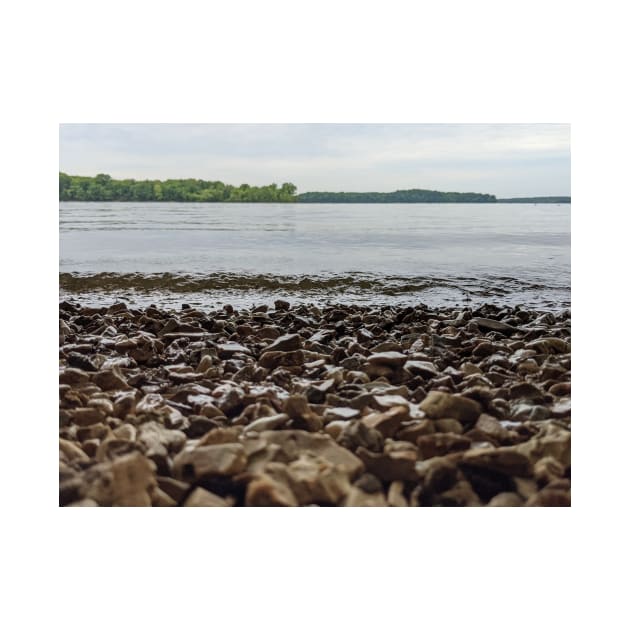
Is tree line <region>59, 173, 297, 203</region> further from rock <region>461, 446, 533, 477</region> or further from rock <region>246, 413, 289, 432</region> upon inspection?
rock <region>461, 446, 533, 477</region>

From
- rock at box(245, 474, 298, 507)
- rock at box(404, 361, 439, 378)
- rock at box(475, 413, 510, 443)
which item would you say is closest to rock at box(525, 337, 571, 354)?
rock at box(404, 361, 439, 378)

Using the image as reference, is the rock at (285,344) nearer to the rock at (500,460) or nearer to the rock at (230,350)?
the rock at (230,350)

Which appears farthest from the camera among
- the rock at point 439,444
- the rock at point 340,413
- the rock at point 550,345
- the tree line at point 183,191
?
the tree line at point 183,191

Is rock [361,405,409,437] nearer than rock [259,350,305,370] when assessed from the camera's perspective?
Yes

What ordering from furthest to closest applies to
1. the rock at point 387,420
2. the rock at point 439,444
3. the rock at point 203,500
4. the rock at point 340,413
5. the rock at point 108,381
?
the rock at point 108,381, the rock at point 340,413, the rock at point 387,420, the rock at point 439,444, the rock at point 203,500

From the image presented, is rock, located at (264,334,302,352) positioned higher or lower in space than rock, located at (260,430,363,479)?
higher

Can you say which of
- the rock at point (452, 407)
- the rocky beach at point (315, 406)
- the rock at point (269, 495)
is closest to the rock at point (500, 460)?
the rocky beach at point (315, 406)

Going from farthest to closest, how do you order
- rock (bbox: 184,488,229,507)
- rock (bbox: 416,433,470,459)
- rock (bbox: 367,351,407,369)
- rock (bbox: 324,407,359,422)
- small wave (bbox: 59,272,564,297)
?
small wave (bbox: 59,272,564,297) < rock (bbox: 367,351,407,369) < rock (bbox: 324,407,359,422) < rock (bbox: 416,433,470,459) < rock (bbox: 184,488,229,507)
